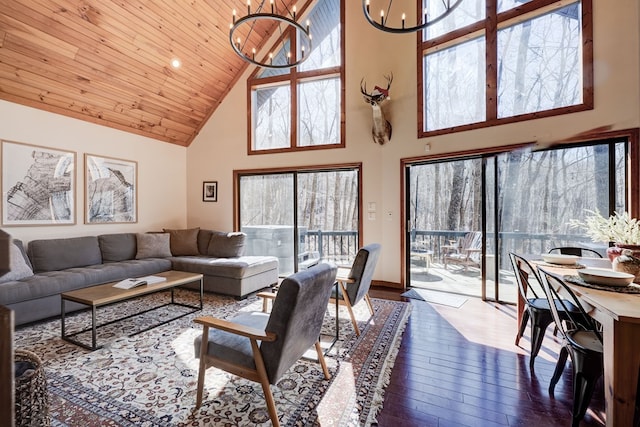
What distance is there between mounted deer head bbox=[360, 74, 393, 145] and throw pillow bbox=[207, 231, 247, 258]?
281cm

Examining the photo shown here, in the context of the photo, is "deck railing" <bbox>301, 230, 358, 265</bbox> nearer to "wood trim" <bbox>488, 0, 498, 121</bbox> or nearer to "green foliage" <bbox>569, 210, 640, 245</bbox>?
"wood trim" <bbox>488, 0, 498, 121</bbox>

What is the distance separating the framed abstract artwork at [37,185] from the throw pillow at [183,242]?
4.80 feet

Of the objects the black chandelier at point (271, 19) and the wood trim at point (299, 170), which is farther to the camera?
the wood trim at point (299, 170)

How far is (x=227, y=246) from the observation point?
4988 millimetres

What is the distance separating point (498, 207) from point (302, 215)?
3.10 m

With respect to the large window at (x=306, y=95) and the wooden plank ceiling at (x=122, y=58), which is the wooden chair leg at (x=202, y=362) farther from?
the wooden plank ceiling at (x=122, y=58)

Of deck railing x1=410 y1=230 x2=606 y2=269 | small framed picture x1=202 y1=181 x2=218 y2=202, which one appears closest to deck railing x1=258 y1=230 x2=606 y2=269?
deck railing x1=410 y1=230 x2=606 y2=269

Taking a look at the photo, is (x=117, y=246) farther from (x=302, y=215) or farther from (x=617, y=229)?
(x=617, y=229)

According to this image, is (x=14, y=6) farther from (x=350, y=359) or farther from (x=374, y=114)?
(x=350, y=359)

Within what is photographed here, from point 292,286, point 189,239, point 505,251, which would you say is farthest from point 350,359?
point 189,239

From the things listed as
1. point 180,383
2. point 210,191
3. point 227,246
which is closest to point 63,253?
point 227,246

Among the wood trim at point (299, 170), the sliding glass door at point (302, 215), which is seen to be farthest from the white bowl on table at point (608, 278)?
the sliding glass door at point (302, 215)

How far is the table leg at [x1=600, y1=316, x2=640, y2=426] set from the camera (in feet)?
4.61

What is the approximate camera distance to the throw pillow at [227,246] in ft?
16.3
